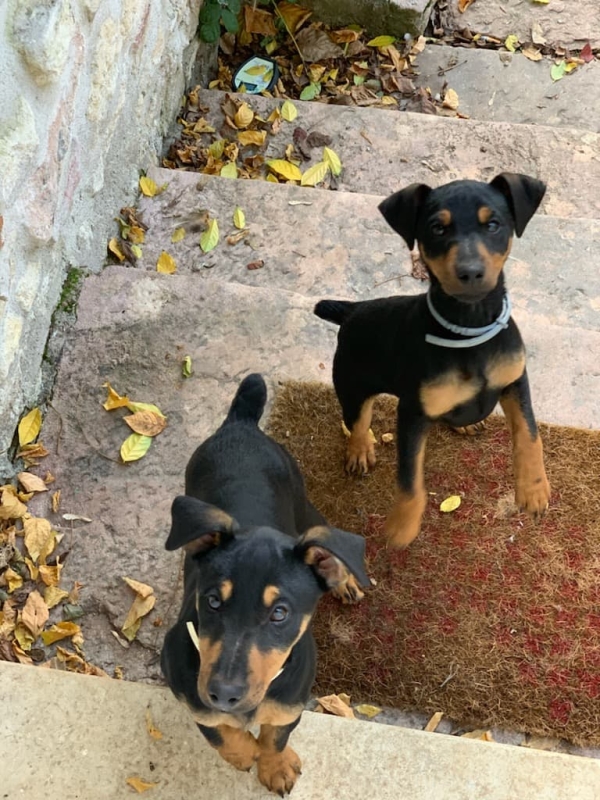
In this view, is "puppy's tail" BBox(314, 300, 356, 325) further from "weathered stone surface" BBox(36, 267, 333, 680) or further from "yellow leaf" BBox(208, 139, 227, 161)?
"yellow leaf" BBox(208, 139, 227, 161)

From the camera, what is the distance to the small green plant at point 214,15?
5102 millimetres

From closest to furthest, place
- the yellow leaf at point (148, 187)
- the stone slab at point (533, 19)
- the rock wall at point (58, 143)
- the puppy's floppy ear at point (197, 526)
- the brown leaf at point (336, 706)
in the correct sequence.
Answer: the puppy's floppy ear at point (197, 526)
the rock wall at point (58, 143)
the brown leaf at point (336, 706)
the yellow leaf at point (148, 187)
the stone slab at point (533, 19)

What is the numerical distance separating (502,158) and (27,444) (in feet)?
10.2

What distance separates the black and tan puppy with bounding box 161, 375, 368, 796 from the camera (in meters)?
2.09

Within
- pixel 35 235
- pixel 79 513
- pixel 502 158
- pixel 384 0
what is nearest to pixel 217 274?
pixel 35 235

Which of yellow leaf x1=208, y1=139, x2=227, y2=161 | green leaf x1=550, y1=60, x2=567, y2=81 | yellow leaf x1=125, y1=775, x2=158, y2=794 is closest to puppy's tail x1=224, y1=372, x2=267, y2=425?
yellow leaf x1=125, y1=775, x2=158, y2=794

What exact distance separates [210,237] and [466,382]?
196cm

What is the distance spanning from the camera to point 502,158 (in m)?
4.89

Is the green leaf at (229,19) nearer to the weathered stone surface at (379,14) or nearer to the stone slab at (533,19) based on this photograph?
the weathered stone surface at (379,14)

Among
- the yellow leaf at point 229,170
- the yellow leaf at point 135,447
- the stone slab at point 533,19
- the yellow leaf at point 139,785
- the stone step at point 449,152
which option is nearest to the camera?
the yellow leaf at point 139,785

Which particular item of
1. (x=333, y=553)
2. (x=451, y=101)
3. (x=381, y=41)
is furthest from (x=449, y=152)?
(x=333, y=553)

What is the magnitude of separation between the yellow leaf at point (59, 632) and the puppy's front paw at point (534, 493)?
66.1 inches

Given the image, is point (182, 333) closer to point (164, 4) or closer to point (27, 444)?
point (27, 444)

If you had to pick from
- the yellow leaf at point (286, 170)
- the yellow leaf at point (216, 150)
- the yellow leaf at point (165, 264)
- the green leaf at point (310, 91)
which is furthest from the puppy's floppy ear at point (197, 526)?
the green leaf at point (310, 91)
